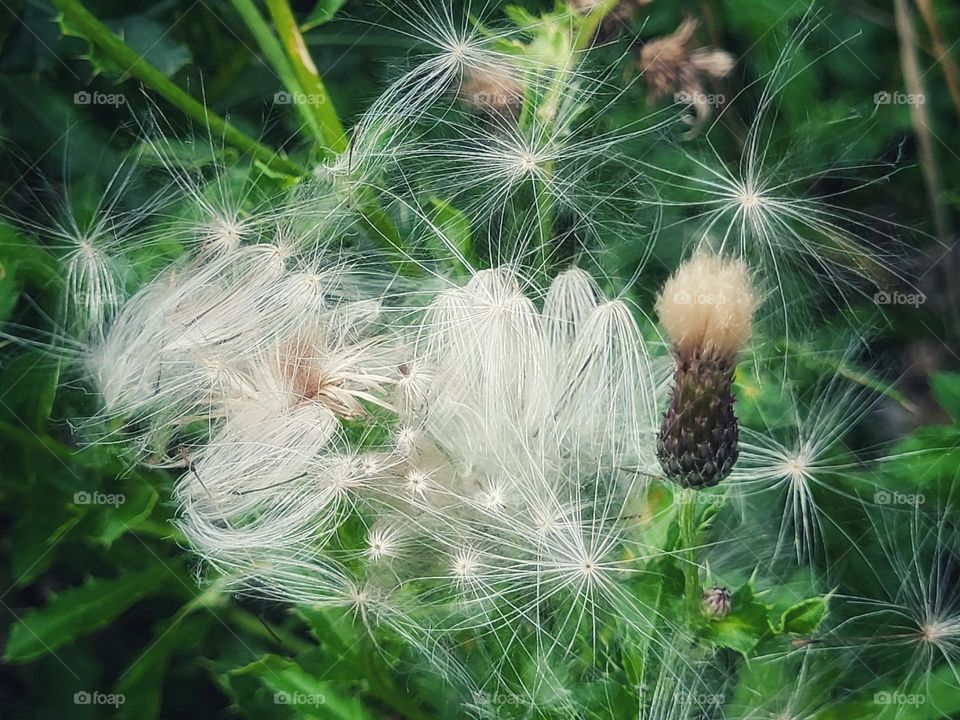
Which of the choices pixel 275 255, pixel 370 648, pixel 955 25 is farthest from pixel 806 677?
pixel 955 25

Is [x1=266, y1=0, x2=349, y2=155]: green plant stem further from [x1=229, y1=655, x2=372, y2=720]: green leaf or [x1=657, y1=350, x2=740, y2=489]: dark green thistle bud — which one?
[x1=229, y1=655, x2=372, y2=720]: green leaf

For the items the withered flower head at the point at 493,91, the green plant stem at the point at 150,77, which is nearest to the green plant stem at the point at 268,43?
the green plant stem at the point at 150,77

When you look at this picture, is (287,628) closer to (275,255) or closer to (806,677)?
(275,255)

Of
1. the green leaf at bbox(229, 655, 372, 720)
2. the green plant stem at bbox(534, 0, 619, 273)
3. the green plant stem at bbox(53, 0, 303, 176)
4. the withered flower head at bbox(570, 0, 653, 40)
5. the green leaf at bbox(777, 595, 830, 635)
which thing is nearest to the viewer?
the green leaf at bbox(777, 595, 830, 635)

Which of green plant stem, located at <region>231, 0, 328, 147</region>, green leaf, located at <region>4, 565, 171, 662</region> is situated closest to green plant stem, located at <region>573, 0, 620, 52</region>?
green plant stem, located at <region>231, 0, 328, 147</region>

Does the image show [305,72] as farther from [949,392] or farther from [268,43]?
[949,392]
